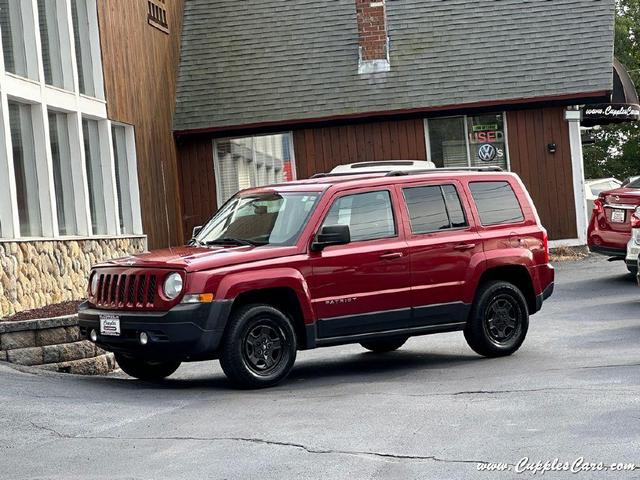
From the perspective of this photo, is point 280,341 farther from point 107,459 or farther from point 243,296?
point 107,459

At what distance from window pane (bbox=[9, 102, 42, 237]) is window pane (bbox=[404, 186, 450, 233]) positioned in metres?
6.58

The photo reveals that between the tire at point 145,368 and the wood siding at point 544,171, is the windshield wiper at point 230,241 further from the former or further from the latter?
the wood siding at point 544,171

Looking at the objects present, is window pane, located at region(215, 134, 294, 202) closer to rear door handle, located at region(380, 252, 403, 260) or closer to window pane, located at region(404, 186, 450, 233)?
window pane, located at region(404, 186, 450, 233)

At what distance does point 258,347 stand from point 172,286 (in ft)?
3.05

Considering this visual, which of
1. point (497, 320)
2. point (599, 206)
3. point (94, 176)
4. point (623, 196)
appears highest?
point (94, 176)

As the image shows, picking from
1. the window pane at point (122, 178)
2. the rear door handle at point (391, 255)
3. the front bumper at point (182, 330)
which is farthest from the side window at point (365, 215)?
the window pane at point (122, 178)

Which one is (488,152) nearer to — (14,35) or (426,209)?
(14,35)

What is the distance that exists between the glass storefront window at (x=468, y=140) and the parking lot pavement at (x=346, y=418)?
45.1 feet

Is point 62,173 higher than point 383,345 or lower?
higher

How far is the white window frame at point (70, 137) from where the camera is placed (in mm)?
16281

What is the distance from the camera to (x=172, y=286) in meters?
10.9

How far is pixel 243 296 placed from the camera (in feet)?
37.0

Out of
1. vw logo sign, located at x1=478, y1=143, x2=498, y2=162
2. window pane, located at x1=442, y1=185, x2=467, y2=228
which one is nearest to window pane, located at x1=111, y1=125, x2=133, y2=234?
vw logo sign, located at x1=478, y1=143, x2=498, y2=162

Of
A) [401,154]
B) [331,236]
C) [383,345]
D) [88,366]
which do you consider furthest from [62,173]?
[401,154]
